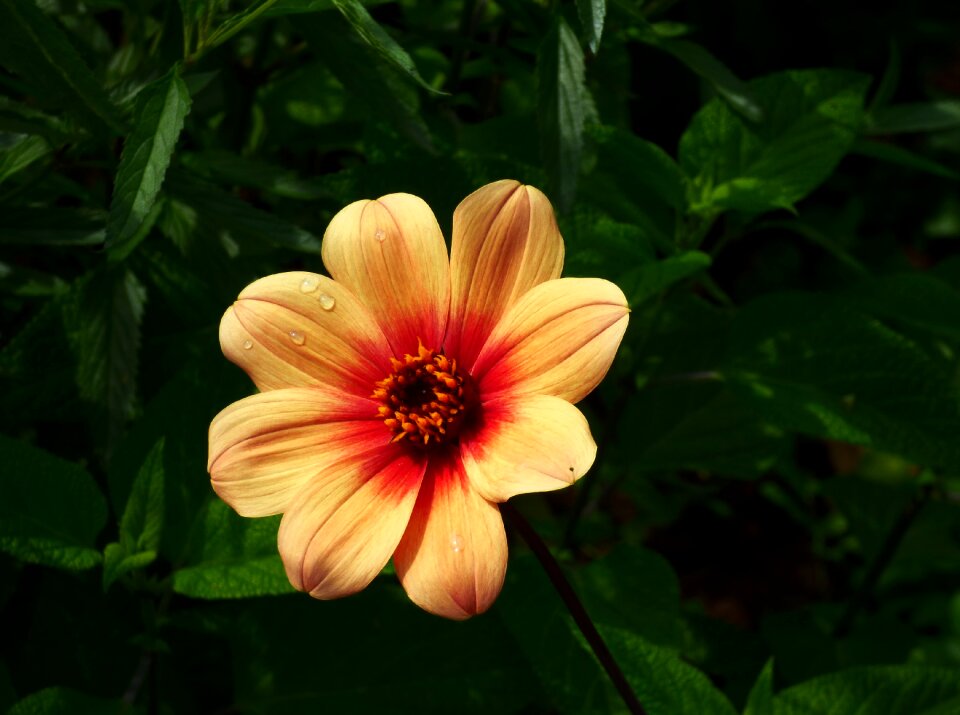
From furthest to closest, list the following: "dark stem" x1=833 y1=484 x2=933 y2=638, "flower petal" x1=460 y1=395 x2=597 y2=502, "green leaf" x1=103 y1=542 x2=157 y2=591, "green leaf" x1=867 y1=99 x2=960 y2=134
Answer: "dark stem" x1=833 y1=484 x2=933 y2=638 < "green leaf" x1=867 y1=99 x2=960 y2=134 < "green leaf" x1=103 y1=542 x2=157 y2=591 < "flower petal" x1=460 y1=395 x2=597 y2=502

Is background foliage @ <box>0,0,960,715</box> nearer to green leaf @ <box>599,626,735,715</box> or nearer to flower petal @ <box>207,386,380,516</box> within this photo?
green leaf @ <box>599,626,735,715</box>

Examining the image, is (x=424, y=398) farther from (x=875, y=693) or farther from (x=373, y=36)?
(x=875, y=693)

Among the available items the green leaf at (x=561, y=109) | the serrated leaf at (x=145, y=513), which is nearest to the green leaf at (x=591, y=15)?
the green leaf at (x=561, y=109)

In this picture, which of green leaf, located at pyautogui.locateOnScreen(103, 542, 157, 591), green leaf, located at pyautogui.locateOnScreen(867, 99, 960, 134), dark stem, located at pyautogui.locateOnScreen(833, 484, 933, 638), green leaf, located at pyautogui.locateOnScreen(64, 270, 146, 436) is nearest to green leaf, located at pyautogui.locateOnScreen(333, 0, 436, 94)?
green leaf, located at pyautogui.locateOnScreen(64, 270, 146, 436)

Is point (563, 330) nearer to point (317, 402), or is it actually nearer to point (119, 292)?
point (317, 402)

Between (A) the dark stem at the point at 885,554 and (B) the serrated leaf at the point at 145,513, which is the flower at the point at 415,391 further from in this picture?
(A) the dark stem at the point at 885,554

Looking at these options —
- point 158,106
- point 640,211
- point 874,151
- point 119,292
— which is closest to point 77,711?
point 119,292

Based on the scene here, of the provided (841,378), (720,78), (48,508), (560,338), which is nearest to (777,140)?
(720,78)
